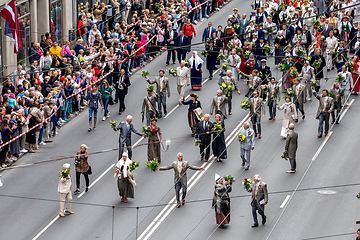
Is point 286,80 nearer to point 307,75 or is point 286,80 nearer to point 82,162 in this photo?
point 307,75

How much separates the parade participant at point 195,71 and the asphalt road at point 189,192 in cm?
238

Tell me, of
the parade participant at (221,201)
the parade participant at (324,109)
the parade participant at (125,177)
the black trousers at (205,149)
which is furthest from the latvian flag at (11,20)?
the parade participant at (324,109)

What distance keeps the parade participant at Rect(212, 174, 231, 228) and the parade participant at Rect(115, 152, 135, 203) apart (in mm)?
2809

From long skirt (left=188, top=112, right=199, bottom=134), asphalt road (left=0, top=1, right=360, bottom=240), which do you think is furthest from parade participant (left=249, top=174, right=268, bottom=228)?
long skirt (left=188, top=112, right=199, bottom=134)

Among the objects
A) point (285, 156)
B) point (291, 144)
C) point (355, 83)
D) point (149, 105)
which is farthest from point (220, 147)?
point (355, 83)

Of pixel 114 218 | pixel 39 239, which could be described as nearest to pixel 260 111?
pixel 114 218

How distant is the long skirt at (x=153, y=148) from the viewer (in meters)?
25.6

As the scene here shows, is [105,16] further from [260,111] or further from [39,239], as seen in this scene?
[39,239]

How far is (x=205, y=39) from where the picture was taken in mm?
33969

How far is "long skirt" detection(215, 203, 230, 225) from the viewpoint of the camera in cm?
2175

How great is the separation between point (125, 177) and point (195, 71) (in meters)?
9.01

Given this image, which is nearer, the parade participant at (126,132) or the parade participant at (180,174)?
the parade participant at (180,174)

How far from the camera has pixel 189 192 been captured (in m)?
24.0

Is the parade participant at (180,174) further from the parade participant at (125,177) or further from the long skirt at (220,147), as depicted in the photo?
the long skirt at (220,147)
